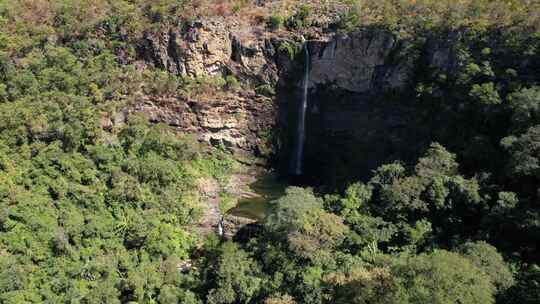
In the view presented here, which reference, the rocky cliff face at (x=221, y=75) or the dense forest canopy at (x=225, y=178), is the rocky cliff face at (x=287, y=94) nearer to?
the rocky cliff face at (x=221, y=75)

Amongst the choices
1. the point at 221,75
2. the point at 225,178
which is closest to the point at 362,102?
the point at 221,75

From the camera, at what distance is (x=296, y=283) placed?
21.2m

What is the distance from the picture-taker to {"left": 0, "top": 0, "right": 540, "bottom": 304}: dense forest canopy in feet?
68.5

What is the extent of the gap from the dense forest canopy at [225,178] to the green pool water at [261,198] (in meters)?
2.84

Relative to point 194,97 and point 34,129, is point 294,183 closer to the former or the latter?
point 194,97

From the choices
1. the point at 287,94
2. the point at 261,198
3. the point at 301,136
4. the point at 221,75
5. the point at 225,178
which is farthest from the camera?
the point at 301,136

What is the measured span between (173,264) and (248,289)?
5550 millimetres

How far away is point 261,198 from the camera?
112ft

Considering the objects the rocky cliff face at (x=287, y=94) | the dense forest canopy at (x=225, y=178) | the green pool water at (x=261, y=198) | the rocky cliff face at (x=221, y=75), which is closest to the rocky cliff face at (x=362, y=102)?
the rocky cliff face at (x=287, y=94)

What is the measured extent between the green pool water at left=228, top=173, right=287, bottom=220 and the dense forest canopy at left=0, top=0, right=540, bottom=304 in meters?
2.84

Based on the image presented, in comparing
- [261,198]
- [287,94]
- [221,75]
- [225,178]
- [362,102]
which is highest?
[221,75]

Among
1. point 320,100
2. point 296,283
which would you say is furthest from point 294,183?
point 296,283

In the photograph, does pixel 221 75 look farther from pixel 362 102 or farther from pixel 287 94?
pixel 362 102

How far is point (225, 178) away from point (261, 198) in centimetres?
350
